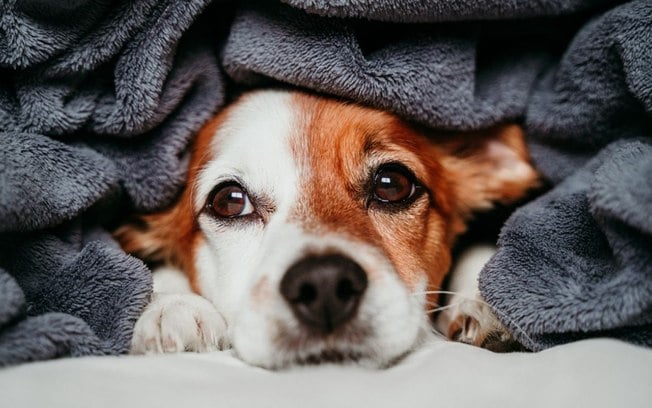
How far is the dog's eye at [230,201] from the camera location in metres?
1.29

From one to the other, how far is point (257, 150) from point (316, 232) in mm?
299

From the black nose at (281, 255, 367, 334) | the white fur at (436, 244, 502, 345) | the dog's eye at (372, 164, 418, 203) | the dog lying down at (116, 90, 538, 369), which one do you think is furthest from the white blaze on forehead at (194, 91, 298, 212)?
the white fur at (436, 244, 502, 345)

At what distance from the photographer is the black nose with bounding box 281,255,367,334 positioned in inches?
37.1

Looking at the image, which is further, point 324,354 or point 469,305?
point 469,305

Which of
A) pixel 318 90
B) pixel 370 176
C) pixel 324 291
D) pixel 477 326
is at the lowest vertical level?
pixel 477 326

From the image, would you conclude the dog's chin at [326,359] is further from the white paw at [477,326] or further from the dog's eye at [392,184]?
the dog's eye at [392,184]

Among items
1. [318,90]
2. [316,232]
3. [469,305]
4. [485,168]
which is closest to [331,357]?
[316,232]

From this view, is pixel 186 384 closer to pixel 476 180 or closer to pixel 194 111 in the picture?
pixel 194 111

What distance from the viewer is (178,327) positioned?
1.06m

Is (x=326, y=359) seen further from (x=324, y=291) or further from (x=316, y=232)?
(x=316, y=232)

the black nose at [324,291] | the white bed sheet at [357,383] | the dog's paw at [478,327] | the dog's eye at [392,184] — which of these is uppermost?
the dog's eye at [392,184]

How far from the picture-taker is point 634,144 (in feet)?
3.67

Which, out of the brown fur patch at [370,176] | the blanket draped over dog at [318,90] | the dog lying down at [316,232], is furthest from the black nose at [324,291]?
the blanket draped over dog at [318,90]

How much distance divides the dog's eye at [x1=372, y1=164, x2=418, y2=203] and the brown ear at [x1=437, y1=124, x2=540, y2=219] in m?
0.22
